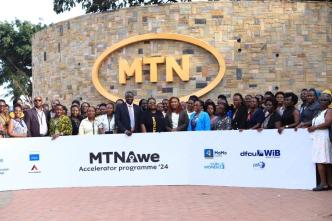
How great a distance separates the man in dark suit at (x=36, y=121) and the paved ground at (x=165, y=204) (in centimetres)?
131

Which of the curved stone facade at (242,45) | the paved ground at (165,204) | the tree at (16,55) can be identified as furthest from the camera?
the tree at (16,55)

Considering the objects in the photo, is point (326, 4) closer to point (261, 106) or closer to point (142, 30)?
point (142, 30)

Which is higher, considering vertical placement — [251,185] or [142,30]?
[142,30]

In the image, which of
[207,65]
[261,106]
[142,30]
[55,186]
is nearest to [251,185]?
[261,106]

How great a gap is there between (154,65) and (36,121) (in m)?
6.87

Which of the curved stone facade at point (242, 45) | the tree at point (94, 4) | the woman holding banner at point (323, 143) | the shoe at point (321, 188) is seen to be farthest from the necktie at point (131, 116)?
the tree at point (94, 4)

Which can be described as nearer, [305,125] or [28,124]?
[305,125]

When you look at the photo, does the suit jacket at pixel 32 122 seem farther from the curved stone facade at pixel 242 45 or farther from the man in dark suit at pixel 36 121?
the curved stone facade at pixel 242 45

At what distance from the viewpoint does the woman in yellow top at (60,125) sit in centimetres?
1081

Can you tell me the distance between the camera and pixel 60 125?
10.8m

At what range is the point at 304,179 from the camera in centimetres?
948

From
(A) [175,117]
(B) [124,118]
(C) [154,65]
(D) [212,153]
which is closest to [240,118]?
(D) [212,153]

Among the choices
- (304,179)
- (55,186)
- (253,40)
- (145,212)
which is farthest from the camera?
(253,40)

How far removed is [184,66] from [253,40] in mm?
2214
